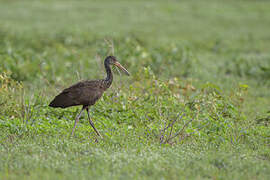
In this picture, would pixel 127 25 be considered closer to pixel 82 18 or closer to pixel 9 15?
pixel 82 18

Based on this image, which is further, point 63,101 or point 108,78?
point 108,78

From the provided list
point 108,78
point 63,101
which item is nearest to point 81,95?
point 63,101

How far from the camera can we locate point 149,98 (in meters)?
8.26

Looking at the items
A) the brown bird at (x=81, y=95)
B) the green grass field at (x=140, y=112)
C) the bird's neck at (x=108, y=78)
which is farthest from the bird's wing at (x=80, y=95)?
the green grass field at (x=140, y=112)

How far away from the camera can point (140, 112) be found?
7.86m

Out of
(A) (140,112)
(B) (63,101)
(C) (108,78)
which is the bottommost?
(A) (140,112)

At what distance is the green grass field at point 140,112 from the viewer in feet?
17.6

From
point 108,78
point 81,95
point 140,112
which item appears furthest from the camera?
point 140,112

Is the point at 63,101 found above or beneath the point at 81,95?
beneath

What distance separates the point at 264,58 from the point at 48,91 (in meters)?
6.80

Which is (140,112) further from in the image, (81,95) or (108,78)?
(81,95)

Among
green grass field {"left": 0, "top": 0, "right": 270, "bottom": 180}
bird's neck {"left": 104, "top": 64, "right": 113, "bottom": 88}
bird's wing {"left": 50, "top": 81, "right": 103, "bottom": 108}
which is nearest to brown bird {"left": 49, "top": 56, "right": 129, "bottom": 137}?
bird's wing {"left": 50, "top": 81, "right": 103, "bottom": 108}

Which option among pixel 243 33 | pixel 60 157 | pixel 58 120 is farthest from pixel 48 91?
pixel 243 33

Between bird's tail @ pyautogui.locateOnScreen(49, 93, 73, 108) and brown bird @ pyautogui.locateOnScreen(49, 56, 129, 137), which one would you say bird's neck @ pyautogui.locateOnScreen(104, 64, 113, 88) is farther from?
bird's tail @ pyautogui.locateOnScreen(49, 93, 73, 108)
